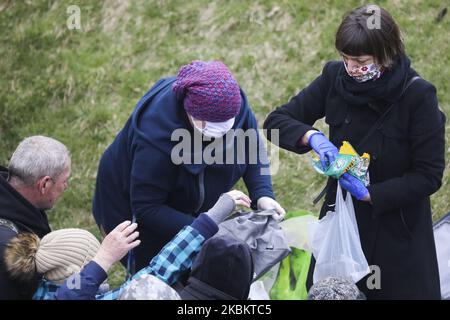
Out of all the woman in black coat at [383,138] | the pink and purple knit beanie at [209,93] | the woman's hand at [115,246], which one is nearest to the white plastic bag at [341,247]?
the woman in black coat at [383,138]

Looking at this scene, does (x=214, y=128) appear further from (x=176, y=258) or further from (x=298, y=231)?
(x=298, y=231)

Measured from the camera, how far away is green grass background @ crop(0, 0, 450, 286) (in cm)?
605

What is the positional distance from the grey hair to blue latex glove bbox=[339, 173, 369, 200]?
116 cm

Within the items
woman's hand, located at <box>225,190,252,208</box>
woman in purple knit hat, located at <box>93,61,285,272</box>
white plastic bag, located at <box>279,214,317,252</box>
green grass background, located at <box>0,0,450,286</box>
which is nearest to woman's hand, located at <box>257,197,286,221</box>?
woman in purple knit hat, located at <box>93,61,285,272</box>

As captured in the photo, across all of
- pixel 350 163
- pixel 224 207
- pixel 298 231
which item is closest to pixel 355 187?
pixel 350 163

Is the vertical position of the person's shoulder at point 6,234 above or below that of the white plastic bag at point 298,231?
above

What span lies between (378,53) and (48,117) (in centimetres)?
385

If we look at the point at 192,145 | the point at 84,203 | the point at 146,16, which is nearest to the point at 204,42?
the point at 146,16

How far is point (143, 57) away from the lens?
265 inches

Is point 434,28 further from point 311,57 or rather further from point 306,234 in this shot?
point 306,234

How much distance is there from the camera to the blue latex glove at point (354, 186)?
10.9 ft

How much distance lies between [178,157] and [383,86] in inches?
36.0

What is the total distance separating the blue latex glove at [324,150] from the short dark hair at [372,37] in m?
0.41

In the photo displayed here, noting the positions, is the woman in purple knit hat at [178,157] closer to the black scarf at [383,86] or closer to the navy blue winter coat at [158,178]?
the navy blue winter coat at [158,178]
